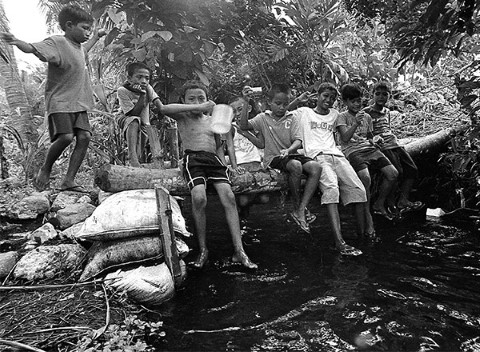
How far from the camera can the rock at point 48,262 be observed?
9.02ft

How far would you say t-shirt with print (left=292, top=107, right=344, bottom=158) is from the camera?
399 cm

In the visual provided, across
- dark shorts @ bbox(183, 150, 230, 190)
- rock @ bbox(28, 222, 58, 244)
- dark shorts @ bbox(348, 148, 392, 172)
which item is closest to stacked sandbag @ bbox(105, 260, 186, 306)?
dark shorts @ bbox(183, 150, 230, 190)

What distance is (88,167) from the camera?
7.81 m

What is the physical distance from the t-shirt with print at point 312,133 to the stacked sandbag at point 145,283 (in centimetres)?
203

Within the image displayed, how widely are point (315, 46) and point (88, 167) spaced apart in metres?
4.95

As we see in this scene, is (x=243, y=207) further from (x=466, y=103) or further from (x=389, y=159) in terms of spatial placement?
(x=466, y=103)

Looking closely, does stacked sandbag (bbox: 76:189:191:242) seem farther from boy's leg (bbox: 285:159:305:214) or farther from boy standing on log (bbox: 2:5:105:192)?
boy's leg (bbox: 285:159:305:214)

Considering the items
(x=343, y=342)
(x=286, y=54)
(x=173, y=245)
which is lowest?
(x=343, y=342)

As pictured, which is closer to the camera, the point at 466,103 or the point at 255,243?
the point at 466,103

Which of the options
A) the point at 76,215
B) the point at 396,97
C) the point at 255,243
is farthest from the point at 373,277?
the point at 396,97

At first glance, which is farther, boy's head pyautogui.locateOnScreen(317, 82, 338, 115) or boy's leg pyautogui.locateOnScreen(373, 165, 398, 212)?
boy's leg pyautogui.locateOnScreen(373, 165, 398, 212)

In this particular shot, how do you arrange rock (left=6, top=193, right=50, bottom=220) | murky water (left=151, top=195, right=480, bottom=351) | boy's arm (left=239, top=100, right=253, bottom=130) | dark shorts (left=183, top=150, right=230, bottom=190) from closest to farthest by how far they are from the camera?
murky water (left=151, top=195, right=480, bottom=351), dark shorts (left=183, top=150, right=230, bottom=190), boy's arm (left=239, top=100, right=253, bottom=130), rock (left=6, top=193, right=50, bottom=220)

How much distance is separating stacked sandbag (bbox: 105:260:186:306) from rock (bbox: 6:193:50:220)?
287 centimetres

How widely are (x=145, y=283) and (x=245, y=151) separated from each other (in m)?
2.29
